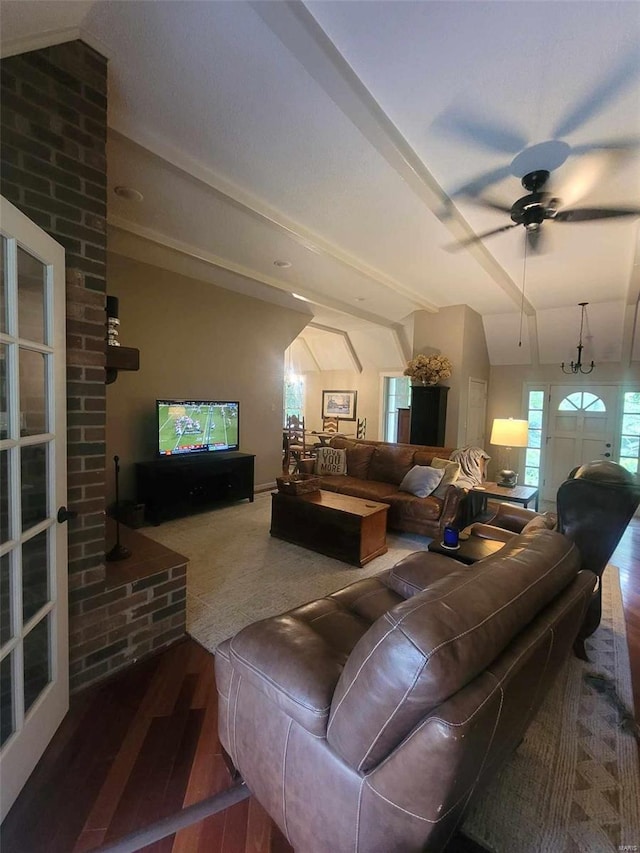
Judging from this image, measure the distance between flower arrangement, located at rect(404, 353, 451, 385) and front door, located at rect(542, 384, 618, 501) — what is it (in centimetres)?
218

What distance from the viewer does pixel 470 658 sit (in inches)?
31.1

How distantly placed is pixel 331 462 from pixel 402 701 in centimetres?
407

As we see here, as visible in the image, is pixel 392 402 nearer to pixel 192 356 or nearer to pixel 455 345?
pixel 455 345

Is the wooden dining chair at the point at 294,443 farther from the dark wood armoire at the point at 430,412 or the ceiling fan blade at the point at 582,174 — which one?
the ceiling fan blade at the point at 582,174

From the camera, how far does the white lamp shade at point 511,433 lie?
389 cm

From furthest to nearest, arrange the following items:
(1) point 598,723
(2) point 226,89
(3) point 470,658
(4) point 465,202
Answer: (4) point 465,202 < (2) point 226,89 < (1) point 598,723 < (3) point 470,658

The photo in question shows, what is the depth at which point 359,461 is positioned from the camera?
4844mm

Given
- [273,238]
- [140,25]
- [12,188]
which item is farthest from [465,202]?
[12,188]

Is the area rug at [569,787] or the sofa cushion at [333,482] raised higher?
the sofa cushion at [333,482]

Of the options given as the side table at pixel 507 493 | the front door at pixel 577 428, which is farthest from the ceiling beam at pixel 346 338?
the side table at pixel 507 493

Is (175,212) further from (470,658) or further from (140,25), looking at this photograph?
(470,658)

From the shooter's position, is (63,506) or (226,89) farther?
(226,89)

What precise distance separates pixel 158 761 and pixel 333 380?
8048mm

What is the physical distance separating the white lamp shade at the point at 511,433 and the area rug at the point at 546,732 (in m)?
1.39
